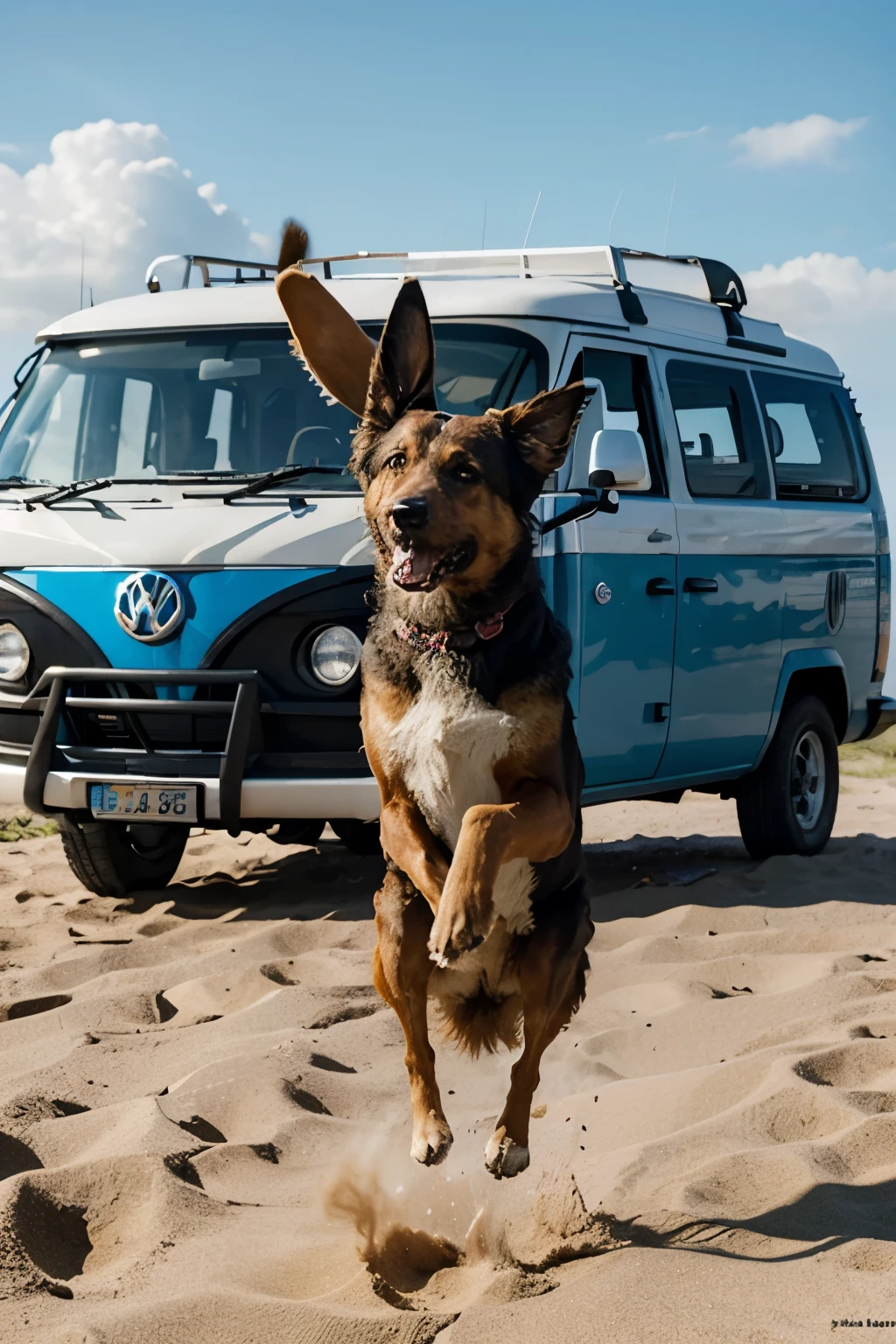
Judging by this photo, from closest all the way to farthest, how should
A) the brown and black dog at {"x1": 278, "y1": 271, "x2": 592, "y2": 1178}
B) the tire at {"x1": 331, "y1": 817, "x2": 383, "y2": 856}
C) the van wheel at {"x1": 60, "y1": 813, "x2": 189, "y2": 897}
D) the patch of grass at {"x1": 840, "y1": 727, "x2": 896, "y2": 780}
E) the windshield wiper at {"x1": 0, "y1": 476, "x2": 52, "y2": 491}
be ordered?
the brown and black dog at {"x1": 278, "y1": 271, "x2": 592, "y2": 1178} < the windshield wiper at {"x1": 0, "y1": 476, "x2": 52, "y2": 491} < the van wheel at {"x1": 60, "y1": 813, "x2": 189, "y2": 897} < the tire at {"x1": 331, "y1": 817, "x2": 383, "y2": 856} < the patch of grass at {"x1": 840, "y1": 727, "x2": 896, "y2": 780}

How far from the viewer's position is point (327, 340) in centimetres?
331

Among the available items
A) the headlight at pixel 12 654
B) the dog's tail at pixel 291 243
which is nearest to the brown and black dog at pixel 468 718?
the dog's tail at pixel 291 243

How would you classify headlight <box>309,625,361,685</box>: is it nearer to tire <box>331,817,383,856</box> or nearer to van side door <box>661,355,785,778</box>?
tire <box>331,817,383,856</box>

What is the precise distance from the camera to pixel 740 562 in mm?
6488

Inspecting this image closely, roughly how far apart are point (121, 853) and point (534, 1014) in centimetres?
366

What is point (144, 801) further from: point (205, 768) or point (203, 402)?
point (203, 402)

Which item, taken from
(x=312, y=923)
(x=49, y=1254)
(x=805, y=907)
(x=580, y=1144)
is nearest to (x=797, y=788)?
(x=805, y=907)

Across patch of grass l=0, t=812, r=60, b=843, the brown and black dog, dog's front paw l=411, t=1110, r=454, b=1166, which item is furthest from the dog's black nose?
patch of grass l=0, t=812, r=60, b=843

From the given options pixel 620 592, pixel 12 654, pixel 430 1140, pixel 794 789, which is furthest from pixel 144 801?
pixel 794 789

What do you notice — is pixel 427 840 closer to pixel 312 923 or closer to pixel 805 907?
pixel 312 923

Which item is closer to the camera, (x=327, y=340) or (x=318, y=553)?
(x=327, y=340)

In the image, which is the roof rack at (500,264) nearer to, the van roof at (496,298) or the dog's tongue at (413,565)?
the van roof at (496,298)

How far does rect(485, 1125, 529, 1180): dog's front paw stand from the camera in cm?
292

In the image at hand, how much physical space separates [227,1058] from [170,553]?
2084 mm
